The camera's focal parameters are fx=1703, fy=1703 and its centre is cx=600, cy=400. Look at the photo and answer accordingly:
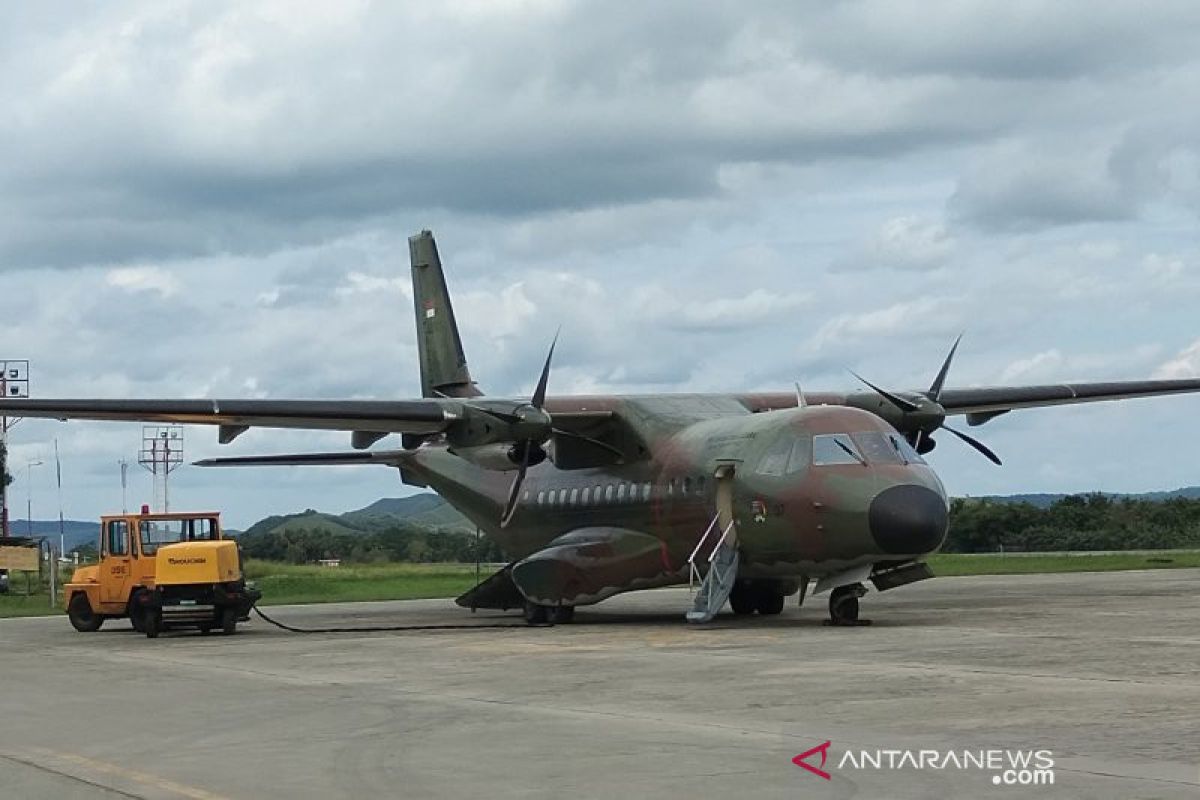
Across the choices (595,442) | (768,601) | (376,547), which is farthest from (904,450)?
(376,547)

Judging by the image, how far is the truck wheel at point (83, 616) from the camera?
29.2m

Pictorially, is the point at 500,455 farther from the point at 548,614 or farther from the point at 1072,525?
the point at 1072,525

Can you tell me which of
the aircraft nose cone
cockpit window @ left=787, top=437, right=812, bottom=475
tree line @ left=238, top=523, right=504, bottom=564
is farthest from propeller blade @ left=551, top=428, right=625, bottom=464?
tree line @ left=238, top=523, right=504, bottom=564

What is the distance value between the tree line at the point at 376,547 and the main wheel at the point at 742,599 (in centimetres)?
3372

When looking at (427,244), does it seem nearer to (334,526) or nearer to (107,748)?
(107,748)

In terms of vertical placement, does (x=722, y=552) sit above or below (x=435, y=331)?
below

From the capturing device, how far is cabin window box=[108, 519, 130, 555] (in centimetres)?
2802

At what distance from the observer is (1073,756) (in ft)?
34.0

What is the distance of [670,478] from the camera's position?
26609 mm

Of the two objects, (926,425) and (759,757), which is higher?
(926,425)

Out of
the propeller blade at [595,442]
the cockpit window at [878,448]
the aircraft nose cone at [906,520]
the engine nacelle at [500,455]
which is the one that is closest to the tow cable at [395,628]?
the engine nacelle at [500,455]

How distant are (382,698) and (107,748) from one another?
3392 millimetres

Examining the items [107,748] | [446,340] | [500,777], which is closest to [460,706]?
[107,748]

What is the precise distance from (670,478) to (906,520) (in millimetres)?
4878
